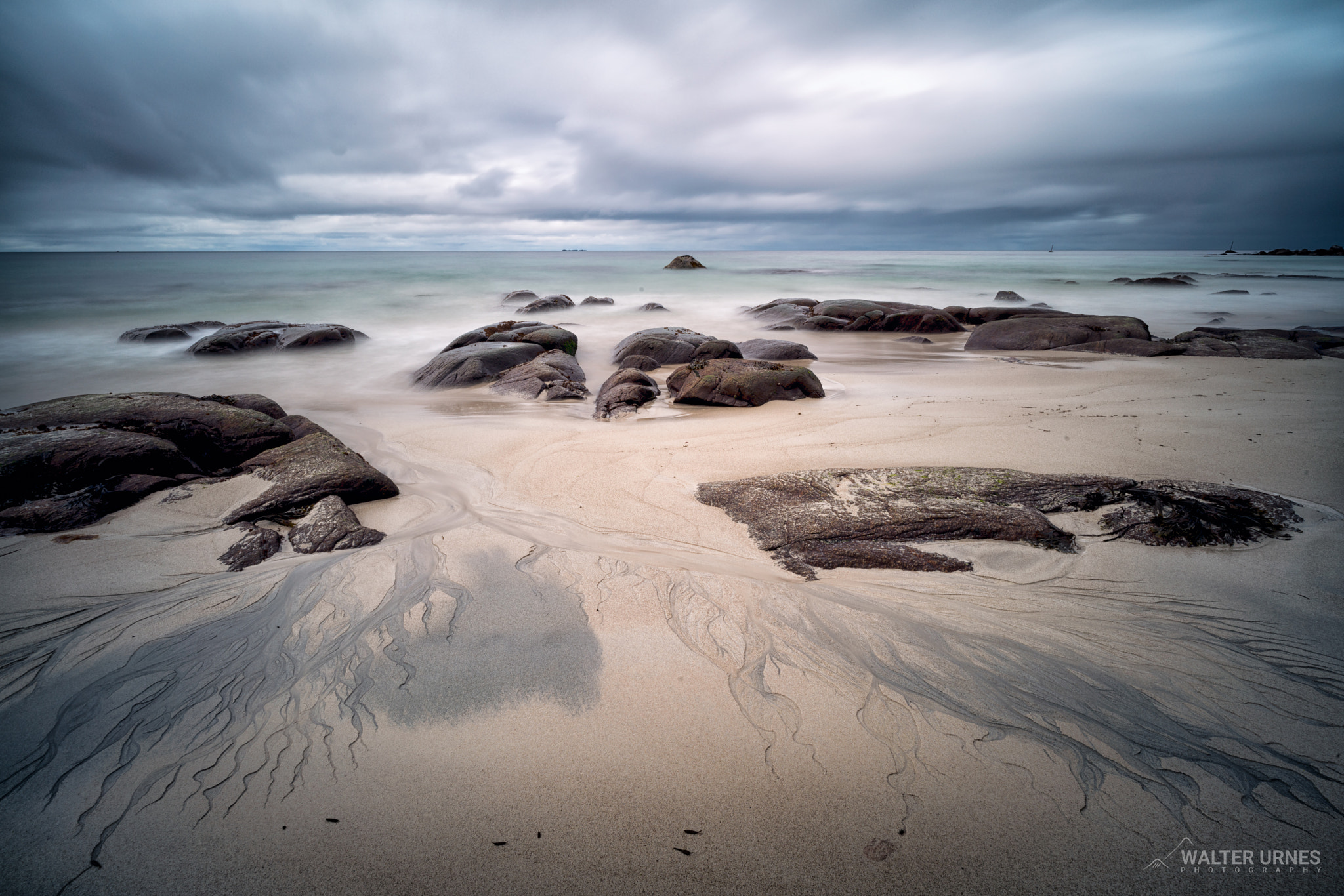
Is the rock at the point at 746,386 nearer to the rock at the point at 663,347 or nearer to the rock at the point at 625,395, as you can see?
the rock at the point at 625,395

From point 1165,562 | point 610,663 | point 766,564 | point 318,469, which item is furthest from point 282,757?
point 1165,562

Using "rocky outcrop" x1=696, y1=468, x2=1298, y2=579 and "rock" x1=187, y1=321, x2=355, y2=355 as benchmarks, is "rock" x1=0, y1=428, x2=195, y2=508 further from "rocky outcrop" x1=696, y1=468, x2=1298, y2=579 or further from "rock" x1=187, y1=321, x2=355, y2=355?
"rock" x1=187, y1=321, x2=355, y2=355

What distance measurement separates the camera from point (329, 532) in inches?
133

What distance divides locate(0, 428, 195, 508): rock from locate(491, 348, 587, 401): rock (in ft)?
14.4

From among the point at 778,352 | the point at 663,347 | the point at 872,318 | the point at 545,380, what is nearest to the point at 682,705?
the point at 545,380

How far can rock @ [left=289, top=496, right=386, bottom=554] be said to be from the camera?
3297 mm

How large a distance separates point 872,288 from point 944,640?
1173 inches

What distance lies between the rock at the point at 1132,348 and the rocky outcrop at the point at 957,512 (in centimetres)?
819

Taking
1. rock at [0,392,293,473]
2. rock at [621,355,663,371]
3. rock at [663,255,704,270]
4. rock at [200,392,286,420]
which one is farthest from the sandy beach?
rock at [663,255,704,270]

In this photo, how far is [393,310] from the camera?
2069 centimetres

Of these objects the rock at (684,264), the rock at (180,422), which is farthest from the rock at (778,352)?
the rock at (684,264)

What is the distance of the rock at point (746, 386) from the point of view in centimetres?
674

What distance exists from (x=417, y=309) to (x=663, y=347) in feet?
48.7

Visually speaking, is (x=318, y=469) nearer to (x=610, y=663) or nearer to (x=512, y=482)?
(x=512, y=482)
